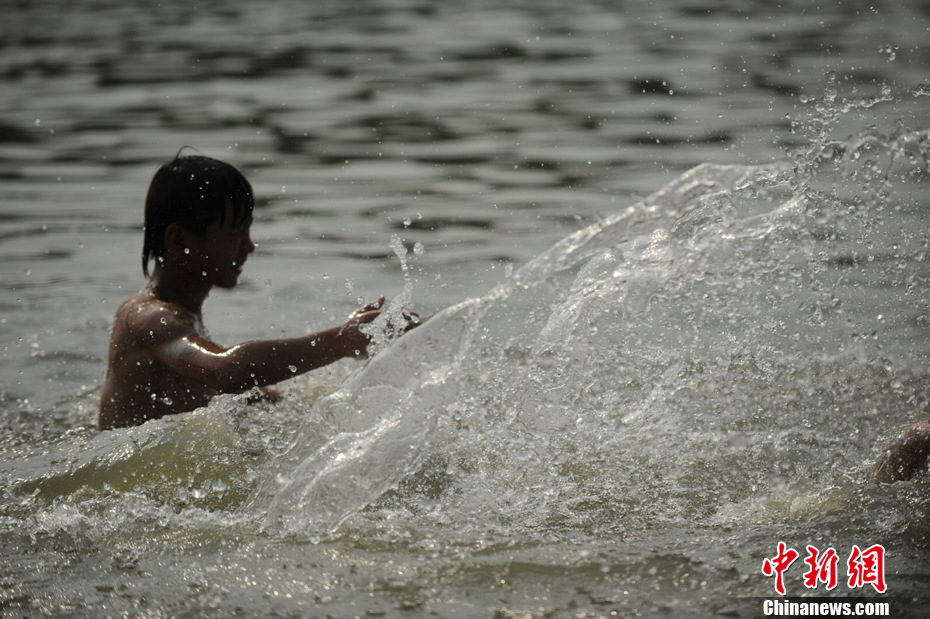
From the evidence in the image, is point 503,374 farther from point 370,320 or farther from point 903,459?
point 903,459

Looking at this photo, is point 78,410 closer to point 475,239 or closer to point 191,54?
point 475,239

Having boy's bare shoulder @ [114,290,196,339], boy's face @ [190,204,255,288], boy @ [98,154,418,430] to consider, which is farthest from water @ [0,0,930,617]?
boy's face @ [190,204,255,288]

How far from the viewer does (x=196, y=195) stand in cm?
391

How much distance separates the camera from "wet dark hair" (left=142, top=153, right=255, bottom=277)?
390cm

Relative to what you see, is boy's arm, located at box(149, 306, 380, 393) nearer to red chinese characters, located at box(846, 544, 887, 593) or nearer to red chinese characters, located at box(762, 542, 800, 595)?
red chinese characters, located at box(762, 542, 800, 595)

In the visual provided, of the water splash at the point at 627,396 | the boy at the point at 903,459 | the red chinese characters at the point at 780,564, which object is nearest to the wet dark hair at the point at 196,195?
the water splash at the point at 627,396

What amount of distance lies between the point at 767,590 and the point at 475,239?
3.99 meters

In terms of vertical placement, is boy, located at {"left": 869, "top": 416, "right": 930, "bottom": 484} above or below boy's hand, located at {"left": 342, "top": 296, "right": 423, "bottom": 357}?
below

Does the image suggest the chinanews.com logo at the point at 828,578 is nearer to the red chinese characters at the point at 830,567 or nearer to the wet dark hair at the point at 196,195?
the red chinese characters at the point at 830,567

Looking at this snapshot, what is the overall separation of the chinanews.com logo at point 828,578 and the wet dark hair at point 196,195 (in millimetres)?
2178

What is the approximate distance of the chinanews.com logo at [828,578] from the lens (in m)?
2.67

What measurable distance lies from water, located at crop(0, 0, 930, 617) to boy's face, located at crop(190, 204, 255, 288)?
472mm

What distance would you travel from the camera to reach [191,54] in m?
12.8

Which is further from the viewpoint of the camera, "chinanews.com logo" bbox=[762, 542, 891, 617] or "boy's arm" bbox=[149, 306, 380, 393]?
"boy's arm" bbox=[149, 306, 380, 393]
